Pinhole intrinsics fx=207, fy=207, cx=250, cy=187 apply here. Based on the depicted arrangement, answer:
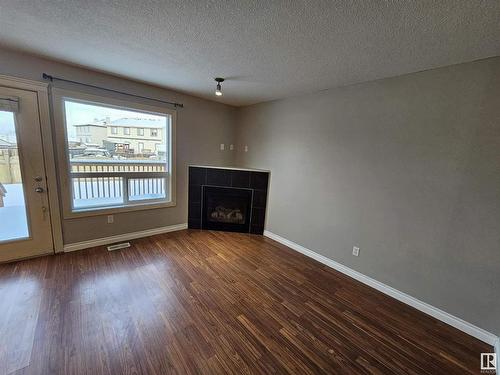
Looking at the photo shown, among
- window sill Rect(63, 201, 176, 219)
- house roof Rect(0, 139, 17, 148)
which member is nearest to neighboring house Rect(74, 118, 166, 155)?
house roof Rect(0, 139, 17, 148)

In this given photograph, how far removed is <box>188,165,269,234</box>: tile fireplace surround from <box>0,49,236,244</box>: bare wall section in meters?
0.17

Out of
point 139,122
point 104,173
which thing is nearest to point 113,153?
point 104,173

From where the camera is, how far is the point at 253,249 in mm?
3277

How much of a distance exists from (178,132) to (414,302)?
3927 mm

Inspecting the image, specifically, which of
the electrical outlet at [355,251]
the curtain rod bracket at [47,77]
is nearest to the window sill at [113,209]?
the curtain rod bracket at [47,77]

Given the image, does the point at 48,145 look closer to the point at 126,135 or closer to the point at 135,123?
the point at 126,135

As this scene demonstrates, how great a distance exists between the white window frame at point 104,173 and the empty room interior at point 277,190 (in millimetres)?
20

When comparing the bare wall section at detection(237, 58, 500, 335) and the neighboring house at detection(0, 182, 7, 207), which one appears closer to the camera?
the bare wall section at detection(237, 58, 500, 335)

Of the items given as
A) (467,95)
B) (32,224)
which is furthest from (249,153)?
(32,224)

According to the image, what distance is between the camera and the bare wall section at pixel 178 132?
7.76 ft

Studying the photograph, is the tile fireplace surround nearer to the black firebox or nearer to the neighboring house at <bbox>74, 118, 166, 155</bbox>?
the black firebox

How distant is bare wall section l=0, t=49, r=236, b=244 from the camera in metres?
2.37

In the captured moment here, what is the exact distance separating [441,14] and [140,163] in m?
3.66

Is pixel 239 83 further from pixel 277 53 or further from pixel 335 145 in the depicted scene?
pixel 335 145
